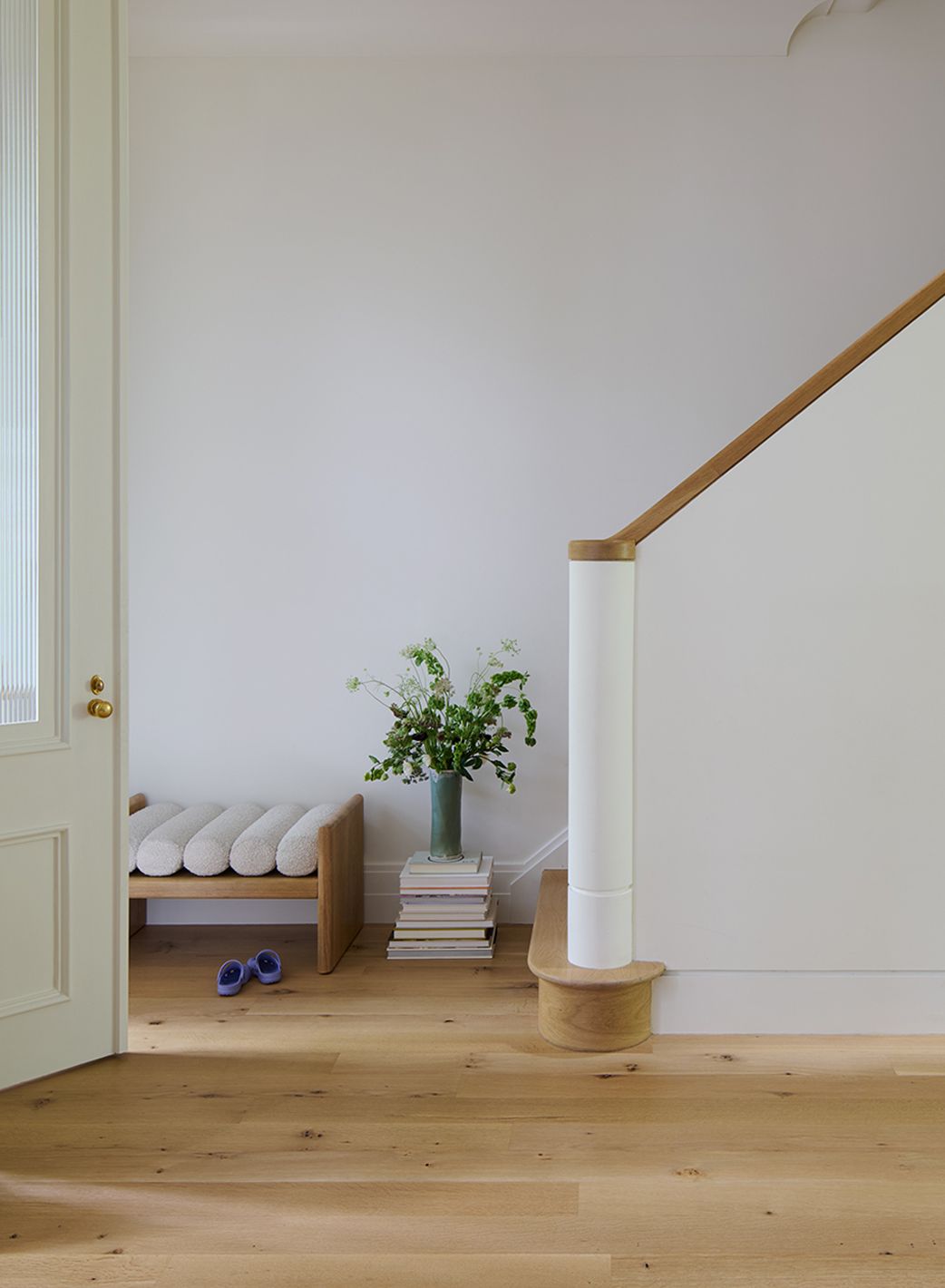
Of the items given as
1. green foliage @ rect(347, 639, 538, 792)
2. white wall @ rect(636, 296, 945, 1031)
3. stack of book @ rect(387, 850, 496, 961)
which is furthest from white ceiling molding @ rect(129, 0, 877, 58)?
stack of book @ rect(387, 850, 496, 961)

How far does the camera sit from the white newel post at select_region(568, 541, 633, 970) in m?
2.51

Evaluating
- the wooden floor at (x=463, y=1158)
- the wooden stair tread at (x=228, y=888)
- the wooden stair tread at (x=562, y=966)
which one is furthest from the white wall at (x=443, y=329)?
the wooden floor at (x=463, y=1158)

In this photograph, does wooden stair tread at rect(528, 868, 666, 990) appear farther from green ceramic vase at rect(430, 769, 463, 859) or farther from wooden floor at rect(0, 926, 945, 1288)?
green ceramic vase at rect(430, 769, 463, 859)

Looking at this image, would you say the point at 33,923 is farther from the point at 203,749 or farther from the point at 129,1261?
the point at 203,749

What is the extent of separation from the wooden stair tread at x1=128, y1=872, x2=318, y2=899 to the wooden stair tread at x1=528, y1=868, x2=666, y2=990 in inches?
26.0

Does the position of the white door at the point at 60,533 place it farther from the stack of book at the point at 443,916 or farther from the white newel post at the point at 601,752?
the white newel post at the point at 601,752

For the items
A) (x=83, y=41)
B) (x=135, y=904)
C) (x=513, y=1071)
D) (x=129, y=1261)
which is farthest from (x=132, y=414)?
(x=129, y=1261)

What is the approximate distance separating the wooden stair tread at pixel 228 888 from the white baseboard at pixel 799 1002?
3.40 ft

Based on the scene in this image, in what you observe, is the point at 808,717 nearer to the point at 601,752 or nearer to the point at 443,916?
the point at 601,752

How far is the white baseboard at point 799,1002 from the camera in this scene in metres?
2.59

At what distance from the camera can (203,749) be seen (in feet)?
12.0

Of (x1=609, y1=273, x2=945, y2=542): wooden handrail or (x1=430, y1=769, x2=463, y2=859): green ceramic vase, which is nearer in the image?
(x1=609, y1=273, x2=945, y2=542): wooden handrail

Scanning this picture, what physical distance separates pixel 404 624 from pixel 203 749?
0.78 meters

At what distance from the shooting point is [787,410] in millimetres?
2523
